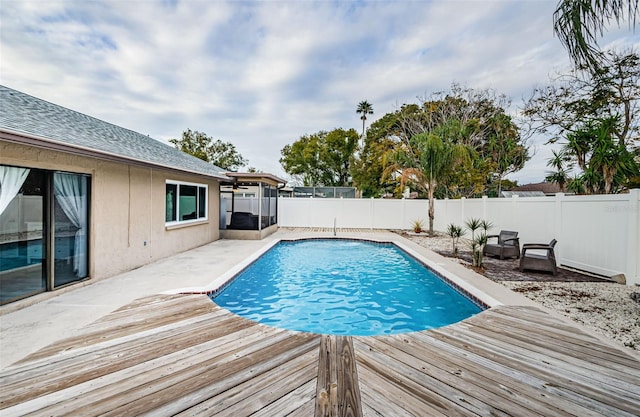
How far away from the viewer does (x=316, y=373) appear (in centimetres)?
236

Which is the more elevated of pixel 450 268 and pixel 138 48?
pixel 138 48

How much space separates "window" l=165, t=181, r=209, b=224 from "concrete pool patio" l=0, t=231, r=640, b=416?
15.4 ft

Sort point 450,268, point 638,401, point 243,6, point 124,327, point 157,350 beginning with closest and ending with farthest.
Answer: point 638,401
point 157,350
point 124,327
point 450,268
point 243,6

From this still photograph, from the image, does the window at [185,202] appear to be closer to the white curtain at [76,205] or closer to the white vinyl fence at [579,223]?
the white curtain at [76,205]

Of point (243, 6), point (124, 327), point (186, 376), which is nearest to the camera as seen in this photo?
point (186, 376)

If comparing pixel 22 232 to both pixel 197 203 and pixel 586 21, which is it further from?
pixel 586 21

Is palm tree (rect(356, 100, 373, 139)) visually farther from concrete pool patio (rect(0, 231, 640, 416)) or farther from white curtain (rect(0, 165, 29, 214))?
white curtain (rect(0, 165, 29, 214))

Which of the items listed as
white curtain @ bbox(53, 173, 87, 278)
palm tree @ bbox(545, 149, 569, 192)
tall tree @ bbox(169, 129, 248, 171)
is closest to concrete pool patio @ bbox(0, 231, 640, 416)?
white curtain @ bbox(53, 173, 87, 278)

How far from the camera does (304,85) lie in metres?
14.3

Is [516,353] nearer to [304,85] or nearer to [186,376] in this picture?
[186,376]

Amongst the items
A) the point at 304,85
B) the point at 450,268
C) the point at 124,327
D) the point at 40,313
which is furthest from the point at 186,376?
the point at 304,85

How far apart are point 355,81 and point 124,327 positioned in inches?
547

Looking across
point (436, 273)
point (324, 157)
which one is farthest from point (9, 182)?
point (324, 157)

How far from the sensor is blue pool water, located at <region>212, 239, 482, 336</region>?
4.71 metres
